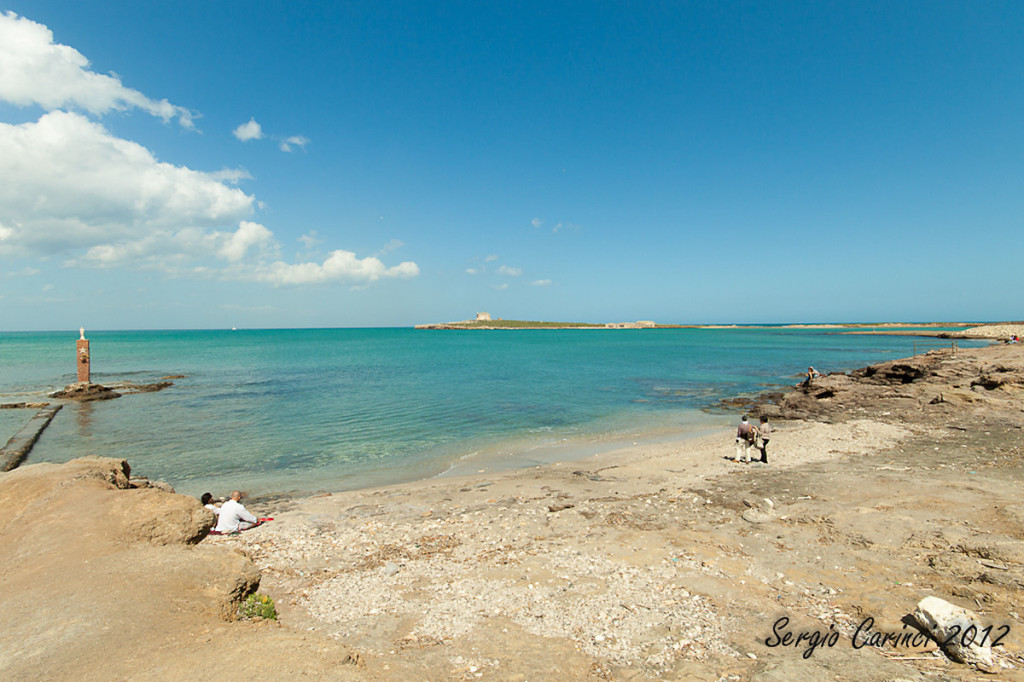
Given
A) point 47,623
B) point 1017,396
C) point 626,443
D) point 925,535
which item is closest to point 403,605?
point 47,623

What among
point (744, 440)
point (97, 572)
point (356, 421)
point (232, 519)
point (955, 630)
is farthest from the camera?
point (356, 421)

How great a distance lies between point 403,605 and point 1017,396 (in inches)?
1216

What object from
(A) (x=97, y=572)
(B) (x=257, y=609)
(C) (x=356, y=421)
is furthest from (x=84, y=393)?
(B) (x=257, y=609)

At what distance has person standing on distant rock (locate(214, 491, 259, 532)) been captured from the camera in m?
11.1

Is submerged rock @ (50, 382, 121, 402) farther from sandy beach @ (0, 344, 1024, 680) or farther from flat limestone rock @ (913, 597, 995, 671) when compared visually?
flat limestone rock @ (913, 597, 995, 671)

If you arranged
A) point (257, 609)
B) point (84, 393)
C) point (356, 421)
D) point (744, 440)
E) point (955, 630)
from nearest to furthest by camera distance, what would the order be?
point (955, 630), point (257, 609), point (744, 440), point (356, 421), point (84, 393)

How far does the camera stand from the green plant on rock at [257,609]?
6.86m

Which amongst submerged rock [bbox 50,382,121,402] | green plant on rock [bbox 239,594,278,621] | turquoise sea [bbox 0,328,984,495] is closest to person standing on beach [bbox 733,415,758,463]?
turquoise sea [bbox 0,328,984,495]

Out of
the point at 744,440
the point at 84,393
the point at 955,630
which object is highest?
the point at 955,630

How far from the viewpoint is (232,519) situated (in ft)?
37.0

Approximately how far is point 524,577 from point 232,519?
302 inches

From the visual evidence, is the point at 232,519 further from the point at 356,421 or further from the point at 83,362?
the point at 83,362

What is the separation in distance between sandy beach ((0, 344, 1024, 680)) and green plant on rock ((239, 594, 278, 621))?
211mm

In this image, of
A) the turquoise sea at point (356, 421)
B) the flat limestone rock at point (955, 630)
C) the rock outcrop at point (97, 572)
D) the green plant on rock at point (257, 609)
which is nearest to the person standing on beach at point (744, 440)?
the turquoise sea at point (356, 421)
